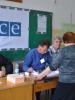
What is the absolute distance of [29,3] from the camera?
4656 mm

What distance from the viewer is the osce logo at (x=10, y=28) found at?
422 cm

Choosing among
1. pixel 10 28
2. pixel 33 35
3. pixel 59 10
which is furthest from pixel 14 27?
pixel 59 10

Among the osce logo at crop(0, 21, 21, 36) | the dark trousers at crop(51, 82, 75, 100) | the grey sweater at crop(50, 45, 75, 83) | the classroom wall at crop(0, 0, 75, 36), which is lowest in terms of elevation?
the dark trousers at crop(51, 82, 75, 100)

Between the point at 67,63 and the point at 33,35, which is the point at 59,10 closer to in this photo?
the point at 33,35

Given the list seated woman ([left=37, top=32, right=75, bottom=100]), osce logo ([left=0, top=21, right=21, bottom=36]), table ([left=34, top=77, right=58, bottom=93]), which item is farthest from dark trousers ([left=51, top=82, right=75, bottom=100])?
osce logo ([left=0, top=21, right=21, bottom=36])

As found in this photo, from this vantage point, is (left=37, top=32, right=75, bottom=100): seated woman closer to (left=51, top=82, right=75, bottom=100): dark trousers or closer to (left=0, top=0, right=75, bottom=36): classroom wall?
(left=51, top=82, right=75, bottom=100): dark trousers

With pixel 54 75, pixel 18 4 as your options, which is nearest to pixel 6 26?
pixel 18 4

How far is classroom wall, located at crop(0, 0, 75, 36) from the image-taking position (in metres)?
4.78

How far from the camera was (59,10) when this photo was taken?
17.6 ft

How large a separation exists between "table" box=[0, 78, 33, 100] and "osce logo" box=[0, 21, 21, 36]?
1536 mm

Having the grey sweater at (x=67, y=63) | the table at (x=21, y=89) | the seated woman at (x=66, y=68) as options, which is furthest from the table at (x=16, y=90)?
the grey sweater at (x=67, y=63)

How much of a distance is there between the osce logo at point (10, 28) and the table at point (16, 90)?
154cm

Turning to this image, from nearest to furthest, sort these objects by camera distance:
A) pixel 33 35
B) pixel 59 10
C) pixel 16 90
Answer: pixel 16 90
pixel 33 35
pixel 59 10

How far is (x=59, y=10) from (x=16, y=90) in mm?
3143
